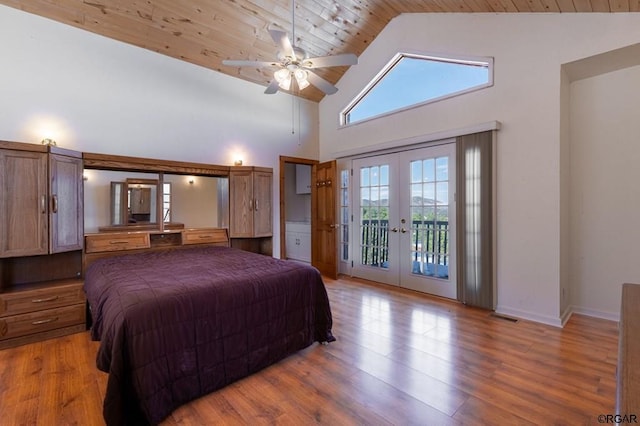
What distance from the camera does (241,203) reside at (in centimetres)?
440

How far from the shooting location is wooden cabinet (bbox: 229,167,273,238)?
4.37m

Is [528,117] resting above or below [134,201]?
above

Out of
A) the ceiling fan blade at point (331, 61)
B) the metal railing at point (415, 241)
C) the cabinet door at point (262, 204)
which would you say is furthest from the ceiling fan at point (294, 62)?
the metal railing at point (415, 241)

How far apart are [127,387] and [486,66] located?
15.1ft

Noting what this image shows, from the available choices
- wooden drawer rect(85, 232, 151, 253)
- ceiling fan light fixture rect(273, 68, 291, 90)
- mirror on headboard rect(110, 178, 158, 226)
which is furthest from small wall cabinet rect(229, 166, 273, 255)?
ceiling fan light fixture rect(273, 68, 291, 90)

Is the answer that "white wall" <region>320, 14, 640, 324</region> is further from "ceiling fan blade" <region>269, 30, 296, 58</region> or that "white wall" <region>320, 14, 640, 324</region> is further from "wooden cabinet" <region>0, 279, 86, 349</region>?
"wooden cabinet" <region>0, 279, 86, 349</region>

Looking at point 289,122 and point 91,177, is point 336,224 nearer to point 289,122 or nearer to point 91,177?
point 289,122

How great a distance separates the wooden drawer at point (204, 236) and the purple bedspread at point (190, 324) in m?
1.09

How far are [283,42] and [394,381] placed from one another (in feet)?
9.03

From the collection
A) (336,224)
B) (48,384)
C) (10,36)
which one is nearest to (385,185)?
(336,224)

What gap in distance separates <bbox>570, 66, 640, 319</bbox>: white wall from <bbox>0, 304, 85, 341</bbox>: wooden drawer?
5.41 meters

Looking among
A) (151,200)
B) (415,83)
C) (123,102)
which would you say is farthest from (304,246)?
(123,102)

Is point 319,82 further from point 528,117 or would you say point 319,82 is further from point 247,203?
point 528,117

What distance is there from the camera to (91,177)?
354 centimetres
